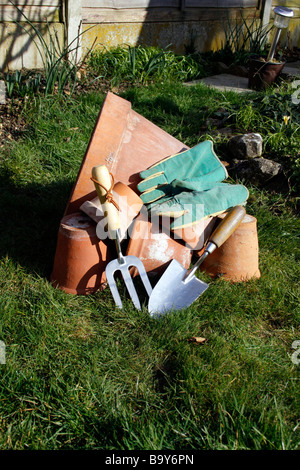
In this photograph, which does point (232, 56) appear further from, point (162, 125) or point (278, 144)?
point (278, 144)

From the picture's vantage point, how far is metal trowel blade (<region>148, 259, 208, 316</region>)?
86.9 inches

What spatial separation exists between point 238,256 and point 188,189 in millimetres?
455

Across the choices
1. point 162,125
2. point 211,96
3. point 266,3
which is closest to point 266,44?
point 266,3

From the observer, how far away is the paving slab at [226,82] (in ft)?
16.2

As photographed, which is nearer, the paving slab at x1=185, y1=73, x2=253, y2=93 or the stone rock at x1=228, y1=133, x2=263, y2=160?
the stone rock at x1=228, y1=133, x2=263, y2=160

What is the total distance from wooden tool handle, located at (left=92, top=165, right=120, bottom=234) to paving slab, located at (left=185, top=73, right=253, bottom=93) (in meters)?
3.17

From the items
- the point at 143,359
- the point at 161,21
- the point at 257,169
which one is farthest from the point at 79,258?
the point at 161,21

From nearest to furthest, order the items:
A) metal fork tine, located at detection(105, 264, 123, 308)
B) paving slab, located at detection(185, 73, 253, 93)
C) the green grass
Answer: the green grass
metal fork tine, located at detection(105, 264, 123, 308)
paving slab, located at detection(185, 73, 253, 93)

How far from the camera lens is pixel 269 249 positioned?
278cm

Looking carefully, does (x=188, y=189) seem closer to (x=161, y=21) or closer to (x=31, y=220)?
(x=31, y=220)

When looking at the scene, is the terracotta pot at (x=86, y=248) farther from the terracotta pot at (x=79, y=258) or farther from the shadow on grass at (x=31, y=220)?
the shadow on grass at (x=31, y=220)

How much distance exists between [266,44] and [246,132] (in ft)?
12.0

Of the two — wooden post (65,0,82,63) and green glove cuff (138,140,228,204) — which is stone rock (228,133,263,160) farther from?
wooden post (65,0,82,63)

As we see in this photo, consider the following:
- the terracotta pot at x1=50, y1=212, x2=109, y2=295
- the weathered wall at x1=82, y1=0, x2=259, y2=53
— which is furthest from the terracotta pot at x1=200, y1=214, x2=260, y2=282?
the weathered wall at x1=82, y1=0, x2=259, y2=53
